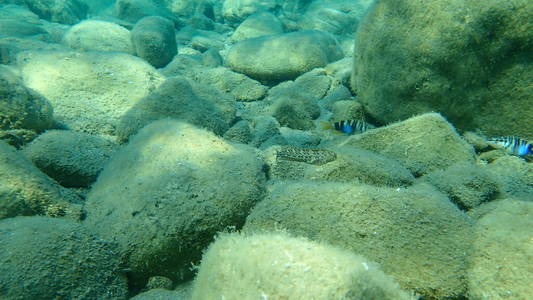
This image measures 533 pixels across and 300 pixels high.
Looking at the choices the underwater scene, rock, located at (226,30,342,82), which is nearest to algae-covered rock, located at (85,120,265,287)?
the underwater scene

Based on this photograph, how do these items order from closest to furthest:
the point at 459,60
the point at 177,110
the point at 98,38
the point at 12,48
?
the point at 459,60
the point at 177,110
the point at 12,48
the point at 98,38

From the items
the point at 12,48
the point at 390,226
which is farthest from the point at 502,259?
the point at 12,48

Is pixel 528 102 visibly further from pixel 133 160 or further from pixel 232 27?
pixel 232 27

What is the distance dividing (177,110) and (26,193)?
6.63ft

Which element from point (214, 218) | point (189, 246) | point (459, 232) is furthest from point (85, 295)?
point (459, 232)

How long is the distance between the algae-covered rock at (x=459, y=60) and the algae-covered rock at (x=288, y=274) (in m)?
3.51

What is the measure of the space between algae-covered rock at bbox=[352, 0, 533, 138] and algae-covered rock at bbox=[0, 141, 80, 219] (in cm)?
423

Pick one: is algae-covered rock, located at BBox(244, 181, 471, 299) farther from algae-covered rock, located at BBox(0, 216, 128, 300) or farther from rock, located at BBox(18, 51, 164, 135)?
rock, located at BBox(18, 51, 164, 135)

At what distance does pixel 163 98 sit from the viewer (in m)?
4.23

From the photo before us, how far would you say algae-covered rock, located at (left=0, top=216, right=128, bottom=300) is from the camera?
1.92 metres

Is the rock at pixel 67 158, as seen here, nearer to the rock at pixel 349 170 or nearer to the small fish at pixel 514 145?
the rock at pixel 349 170

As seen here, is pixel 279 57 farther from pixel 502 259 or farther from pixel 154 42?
pixel 502 259

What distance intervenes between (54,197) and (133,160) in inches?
27.9

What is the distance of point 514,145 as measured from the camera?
12.4ft
